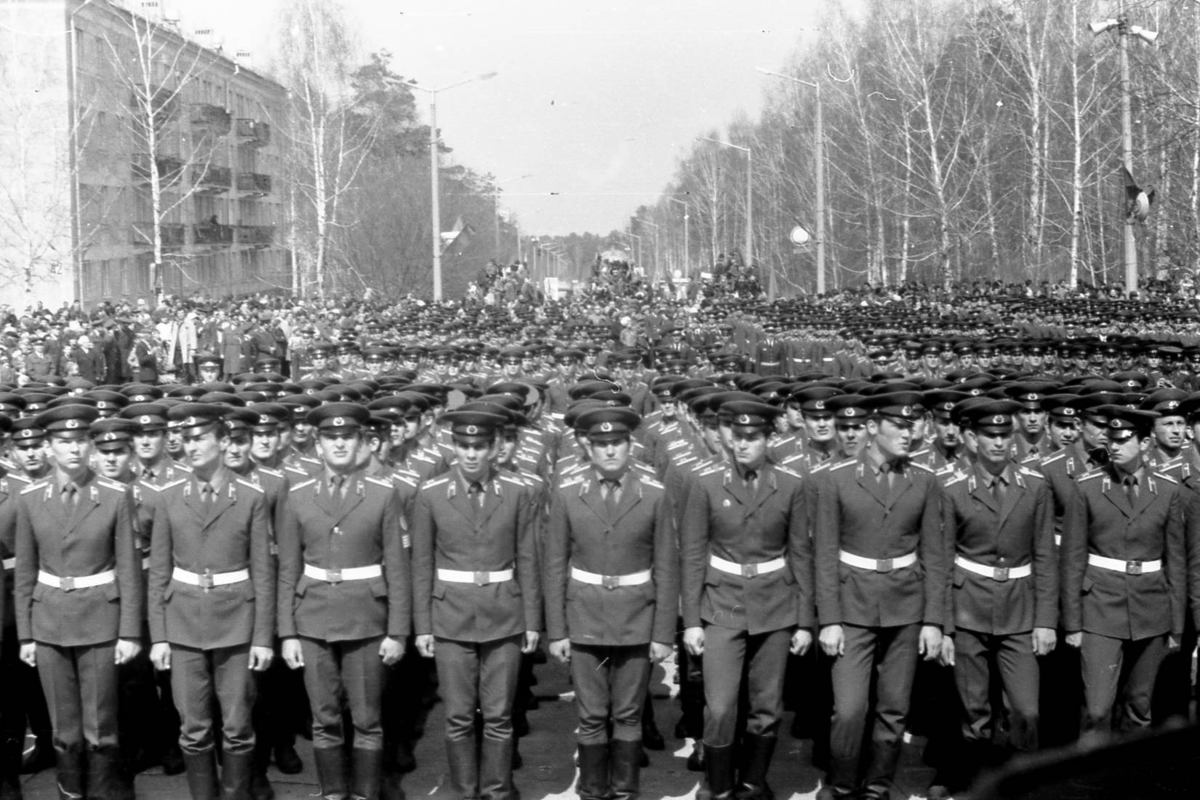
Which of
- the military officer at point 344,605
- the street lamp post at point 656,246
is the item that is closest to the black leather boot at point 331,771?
the military officer at point 344,605

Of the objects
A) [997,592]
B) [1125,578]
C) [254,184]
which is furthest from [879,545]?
[254,184]

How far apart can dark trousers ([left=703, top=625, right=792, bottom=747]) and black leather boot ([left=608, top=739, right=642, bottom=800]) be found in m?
0.30

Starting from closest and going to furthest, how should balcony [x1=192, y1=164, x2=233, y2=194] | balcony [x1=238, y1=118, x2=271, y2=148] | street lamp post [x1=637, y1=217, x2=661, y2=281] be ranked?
balcony [x1=192, y1=164, x2=233, y2=194] < balcony [x1=238, y1=118, x2=271, y2=148] < street lamp post [x1=637, y1=217, x2=661, y2=281]

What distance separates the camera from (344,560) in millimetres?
6906

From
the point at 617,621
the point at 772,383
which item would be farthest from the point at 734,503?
the point at 772,383

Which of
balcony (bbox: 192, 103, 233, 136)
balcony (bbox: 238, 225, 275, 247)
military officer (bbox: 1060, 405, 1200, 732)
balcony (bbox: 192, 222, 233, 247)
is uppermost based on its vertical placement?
balcony (bbox: 192, 103, 233, 136)

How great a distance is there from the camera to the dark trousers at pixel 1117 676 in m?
6.89

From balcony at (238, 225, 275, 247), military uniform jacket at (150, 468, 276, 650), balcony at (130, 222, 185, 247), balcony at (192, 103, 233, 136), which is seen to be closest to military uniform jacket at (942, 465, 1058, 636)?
military uniform jacket at (150, 468, 276, 650)

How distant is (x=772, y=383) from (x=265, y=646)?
17.5 feet

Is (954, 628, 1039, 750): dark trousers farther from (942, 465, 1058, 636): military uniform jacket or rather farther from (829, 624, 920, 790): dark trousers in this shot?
(829, 624, 920, 790): dark trousers

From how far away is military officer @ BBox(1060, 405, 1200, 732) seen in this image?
690 centimetres

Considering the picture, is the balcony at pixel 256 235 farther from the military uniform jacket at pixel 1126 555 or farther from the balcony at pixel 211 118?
the military uniform jacket at pixel 1126 555

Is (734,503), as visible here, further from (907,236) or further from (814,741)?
(907,236)

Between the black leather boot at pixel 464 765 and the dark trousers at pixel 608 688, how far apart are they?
445 millimetres
